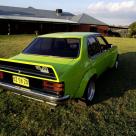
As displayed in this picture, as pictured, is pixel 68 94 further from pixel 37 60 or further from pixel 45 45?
pixel 45 45

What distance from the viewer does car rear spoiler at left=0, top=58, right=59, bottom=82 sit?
4262 millimetres

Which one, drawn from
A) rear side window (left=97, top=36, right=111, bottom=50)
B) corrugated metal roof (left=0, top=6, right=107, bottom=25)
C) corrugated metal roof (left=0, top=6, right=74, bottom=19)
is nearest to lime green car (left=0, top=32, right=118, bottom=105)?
rear side window (left=97, top=36, right=111, bottom=50)

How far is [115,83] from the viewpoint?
7.13 metres

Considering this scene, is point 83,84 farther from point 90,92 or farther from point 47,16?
point 47,16

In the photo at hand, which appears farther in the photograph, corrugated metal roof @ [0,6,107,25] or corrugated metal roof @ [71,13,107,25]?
corrugated metal roof @ [71,13,107,25]

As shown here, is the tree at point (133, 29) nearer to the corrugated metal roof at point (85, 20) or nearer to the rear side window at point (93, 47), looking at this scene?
the corrugated metal roof at point (85, 20)

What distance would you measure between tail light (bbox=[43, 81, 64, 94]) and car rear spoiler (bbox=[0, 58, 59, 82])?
0.29 feet

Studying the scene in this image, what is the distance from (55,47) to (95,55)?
3.58ft

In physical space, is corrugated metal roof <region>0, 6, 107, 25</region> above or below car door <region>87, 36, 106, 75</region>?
above

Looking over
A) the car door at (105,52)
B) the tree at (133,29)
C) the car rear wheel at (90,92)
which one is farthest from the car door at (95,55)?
the tree at (133,29)

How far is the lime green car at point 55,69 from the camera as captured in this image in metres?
4.32

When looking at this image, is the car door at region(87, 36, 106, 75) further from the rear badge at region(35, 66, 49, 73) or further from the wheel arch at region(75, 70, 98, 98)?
the rear badge at region(35, 66, 49, 73)

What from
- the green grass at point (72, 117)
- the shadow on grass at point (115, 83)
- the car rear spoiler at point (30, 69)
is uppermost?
the car rear spoiler at point (30, 69)

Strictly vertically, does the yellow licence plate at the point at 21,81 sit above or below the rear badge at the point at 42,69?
below
